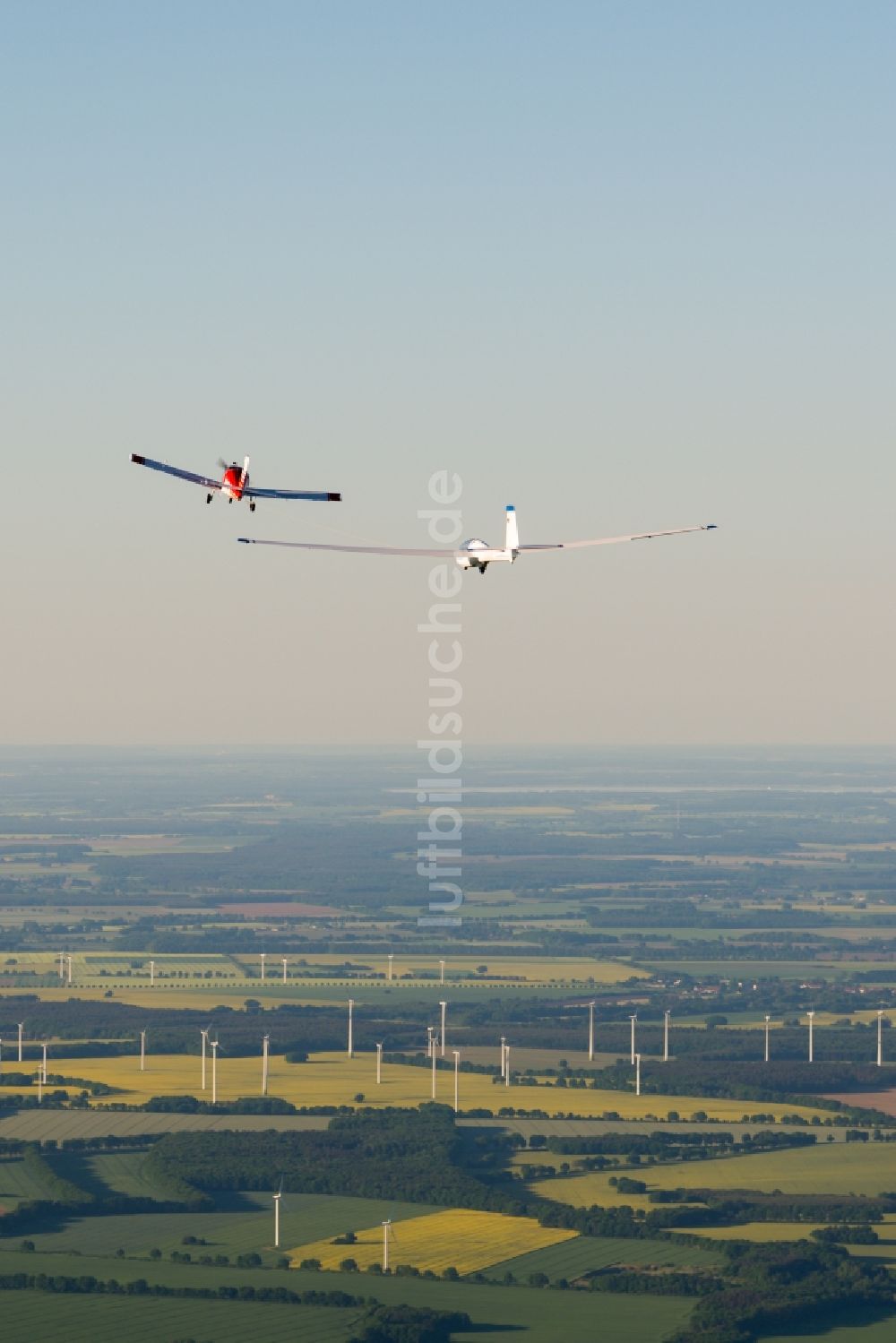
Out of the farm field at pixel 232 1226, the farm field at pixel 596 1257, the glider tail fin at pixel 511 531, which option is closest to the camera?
the glider tail fin at pixel 511 531

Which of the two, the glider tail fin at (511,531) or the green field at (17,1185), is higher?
the glider tail fin at (511,531)

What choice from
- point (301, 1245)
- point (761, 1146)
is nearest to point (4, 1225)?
point (301, 1245)

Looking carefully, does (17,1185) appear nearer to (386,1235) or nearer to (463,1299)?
(386,1235)

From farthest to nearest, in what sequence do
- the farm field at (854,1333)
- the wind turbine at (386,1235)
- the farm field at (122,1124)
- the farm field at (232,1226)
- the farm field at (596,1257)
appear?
the farm field at (122,1124) → the farm field at (232,1226) → the wind turbine at (386,1235) → the farm field at (596,1257) → the farm field at (854,1333)

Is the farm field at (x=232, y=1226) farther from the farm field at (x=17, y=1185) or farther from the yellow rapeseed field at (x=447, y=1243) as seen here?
the farm field at (x=17, y=1185)

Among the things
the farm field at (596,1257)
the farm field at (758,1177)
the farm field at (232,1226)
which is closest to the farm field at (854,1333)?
the farm field at (596,1257)

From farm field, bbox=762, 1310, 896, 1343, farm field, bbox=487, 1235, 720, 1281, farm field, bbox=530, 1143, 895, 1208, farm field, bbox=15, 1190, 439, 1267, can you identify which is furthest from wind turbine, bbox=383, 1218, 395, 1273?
farm field, bbox=762, 1310, 896, 1343
